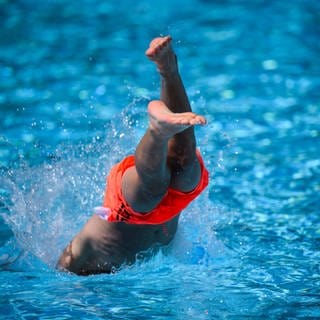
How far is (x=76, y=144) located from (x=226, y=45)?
186cm

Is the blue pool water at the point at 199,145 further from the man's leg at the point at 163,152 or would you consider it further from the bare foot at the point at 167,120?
the bare foot at the point at 167,120

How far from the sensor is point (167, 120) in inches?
97.3

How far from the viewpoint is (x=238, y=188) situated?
491 centimetres

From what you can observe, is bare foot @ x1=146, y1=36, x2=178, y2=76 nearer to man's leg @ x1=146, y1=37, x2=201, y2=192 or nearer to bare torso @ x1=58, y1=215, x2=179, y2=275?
man's leg @ x1=146, y1=37, x2=201, y2=192

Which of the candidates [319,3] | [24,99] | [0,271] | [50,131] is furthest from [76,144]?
[319,3]

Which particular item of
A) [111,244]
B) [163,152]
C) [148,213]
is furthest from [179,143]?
[111,244]

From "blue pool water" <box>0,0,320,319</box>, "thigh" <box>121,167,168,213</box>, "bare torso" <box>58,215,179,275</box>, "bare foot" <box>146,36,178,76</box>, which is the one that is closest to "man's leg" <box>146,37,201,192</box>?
"bare foot" <box>146,36,178,76</box>

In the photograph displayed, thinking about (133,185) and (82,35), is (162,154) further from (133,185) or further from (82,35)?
(82,35)

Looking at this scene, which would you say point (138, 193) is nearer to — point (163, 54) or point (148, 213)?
point (148, 213)

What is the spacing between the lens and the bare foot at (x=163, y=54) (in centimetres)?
266

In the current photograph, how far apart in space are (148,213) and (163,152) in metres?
0.38

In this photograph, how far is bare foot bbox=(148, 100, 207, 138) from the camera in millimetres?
2377

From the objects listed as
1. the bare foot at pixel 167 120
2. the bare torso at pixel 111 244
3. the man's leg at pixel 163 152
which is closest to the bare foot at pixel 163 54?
the man's leg at pixel 163 152

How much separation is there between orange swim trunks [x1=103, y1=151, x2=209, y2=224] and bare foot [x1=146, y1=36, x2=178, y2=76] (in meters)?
0.46
